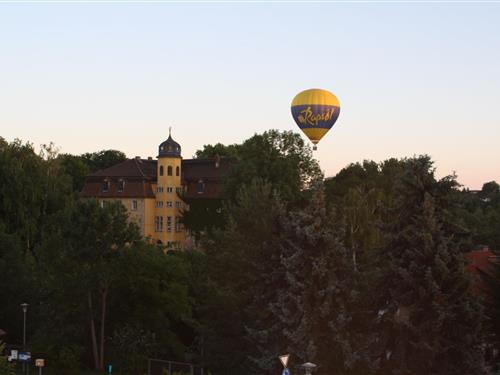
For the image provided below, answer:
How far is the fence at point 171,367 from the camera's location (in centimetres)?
4906

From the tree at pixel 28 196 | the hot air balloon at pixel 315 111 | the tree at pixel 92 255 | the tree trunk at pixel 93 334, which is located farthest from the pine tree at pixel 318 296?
the tree at pixel 28 196

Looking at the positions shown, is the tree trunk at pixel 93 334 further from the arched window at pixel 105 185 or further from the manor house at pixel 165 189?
the arched window at pixel 105 185

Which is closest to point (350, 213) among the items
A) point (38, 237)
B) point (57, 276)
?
point (38, 237)

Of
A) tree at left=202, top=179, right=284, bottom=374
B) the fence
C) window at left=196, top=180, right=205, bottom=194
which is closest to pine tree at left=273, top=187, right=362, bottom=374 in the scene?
tree at left=202, top=179, right=284, bottom=374

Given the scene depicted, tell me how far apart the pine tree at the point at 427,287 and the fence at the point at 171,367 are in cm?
1152

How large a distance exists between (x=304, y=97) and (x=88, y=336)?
3278cm

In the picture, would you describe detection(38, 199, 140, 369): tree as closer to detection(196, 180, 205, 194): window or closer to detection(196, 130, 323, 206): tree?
detection(196, 130, 323, 206): tree

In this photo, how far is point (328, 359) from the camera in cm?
4275

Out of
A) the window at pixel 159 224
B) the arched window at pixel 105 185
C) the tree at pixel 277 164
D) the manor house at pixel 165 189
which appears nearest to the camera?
the tree at pixel 277 164

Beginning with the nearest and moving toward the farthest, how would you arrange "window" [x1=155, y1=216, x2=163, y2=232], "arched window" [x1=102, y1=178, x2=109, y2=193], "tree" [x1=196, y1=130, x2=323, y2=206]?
"tree" [x1=196, y1=130, x2=323, y2=206]
"window" [x1=155, y1=216, x2=163, y2=232]
"arched window" [x1=102, y1=178, x2=109, y2=193]

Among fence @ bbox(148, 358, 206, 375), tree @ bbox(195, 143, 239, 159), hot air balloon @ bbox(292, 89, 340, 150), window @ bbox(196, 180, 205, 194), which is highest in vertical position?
tree @ bbox(195, 143, 239, 159)

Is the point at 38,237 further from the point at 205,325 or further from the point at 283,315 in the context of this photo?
the point at 283,315

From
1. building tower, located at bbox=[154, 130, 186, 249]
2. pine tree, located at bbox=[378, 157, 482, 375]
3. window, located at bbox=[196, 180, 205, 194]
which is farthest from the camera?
building tower, located at bbox=[154, 130, 186, 249]

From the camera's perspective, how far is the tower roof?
4584 inches
